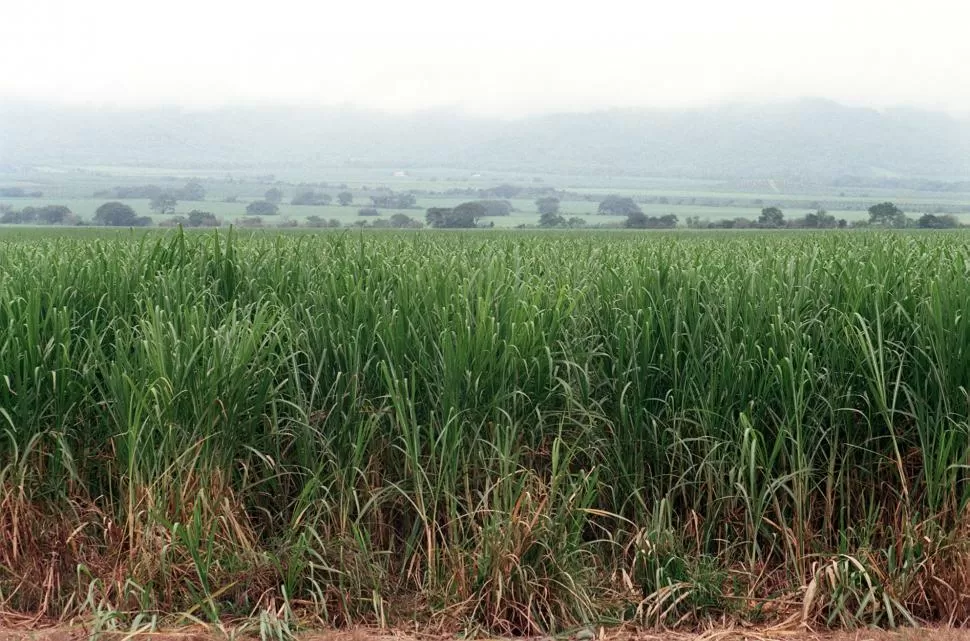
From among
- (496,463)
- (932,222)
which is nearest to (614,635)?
(496,463)

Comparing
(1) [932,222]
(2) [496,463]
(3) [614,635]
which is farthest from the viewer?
(1) [932,222]

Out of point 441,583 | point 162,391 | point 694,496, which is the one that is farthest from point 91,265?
point 694,496

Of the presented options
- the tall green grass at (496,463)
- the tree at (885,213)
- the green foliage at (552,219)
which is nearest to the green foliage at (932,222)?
the tree at (885,213)

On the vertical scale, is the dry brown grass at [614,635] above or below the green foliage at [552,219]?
above

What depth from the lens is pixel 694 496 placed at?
3576 millimetres

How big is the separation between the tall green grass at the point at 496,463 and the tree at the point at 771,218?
4944 centimetres

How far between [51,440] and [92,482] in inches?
10.4

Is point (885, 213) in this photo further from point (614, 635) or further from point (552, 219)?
point (614, 635)

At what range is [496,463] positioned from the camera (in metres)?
3.54

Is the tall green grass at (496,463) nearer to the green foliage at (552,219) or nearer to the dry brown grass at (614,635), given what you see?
the dry brown grass at (614,635)

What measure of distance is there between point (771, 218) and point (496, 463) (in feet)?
174

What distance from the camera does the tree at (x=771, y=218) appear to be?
2026 inches

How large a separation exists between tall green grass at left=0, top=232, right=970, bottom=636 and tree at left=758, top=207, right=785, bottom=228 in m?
Answer: 49.4

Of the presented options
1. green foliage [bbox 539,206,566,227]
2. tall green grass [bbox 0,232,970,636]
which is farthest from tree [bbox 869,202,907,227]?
tall green grass [bbox 0,232,970,636]
